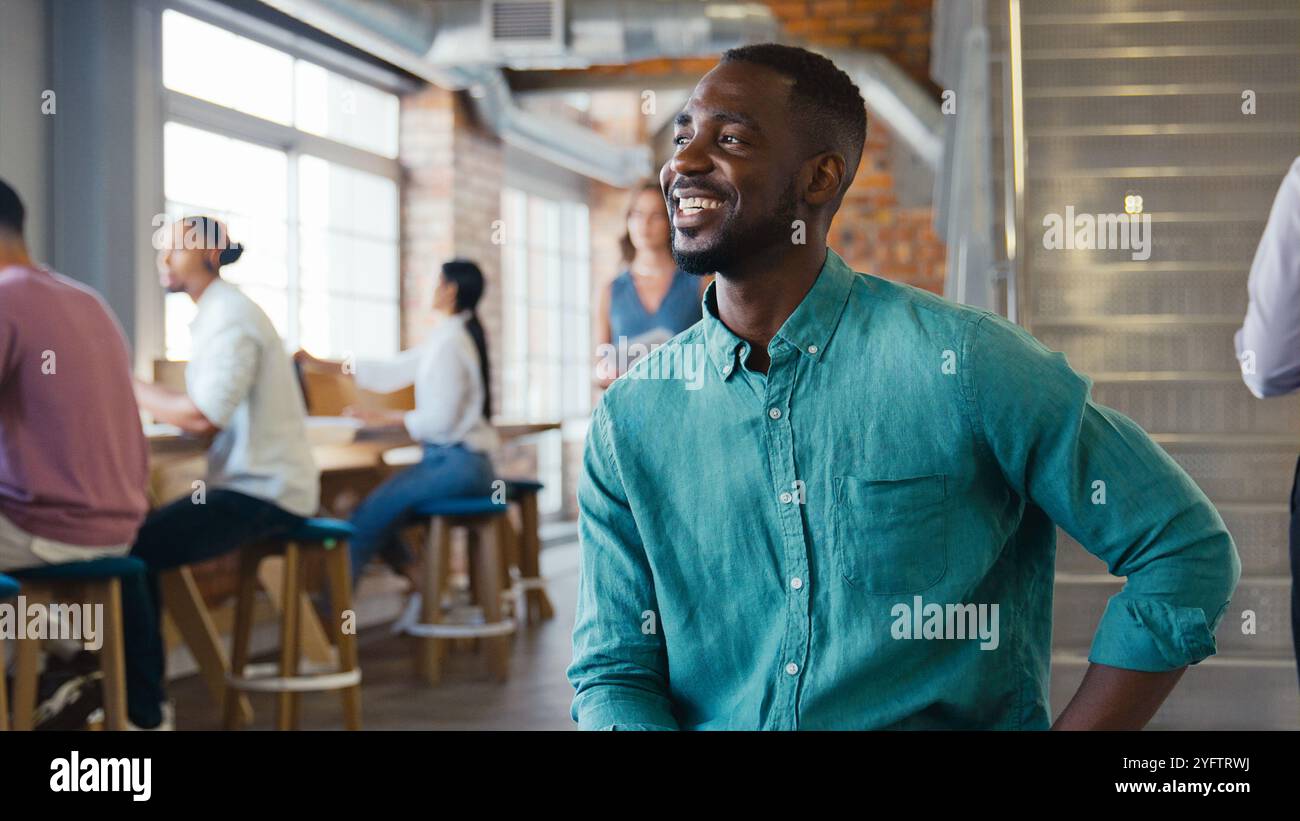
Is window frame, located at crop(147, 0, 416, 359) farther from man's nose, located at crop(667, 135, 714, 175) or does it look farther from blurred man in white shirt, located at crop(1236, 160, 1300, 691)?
man's nose, located at crop(667, 135, 714, 175)

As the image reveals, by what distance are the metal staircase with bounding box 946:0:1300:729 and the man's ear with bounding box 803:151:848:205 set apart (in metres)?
2.17

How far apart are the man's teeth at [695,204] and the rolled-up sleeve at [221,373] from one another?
2511 millimetres

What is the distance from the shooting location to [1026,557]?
1.18 meters

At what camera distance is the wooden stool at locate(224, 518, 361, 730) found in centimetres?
353

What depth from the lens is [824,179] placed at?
3.94 feet

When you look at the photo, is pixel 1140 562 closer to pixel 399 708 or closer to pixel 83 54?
pixel 399 708

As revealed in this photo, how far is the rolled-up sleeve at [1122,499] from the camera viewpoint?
1.07 metres

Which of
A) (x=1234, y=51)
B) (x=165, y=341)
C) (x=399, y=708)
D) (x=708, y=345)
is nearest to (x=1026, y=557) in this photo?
(x=708, y=345)

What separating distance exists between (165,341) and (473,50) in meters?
1.87

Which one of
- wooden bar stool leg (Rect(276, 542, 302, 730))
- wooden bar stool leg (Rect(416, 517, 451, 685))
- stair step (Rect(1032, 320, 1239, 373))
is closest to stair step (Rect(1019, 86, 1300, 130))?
stair step (Rect(1032, 320, 1239, 373))

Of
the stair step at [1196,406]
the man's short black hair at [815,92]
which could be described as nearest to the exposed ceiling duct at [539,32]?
the stair step at [1196,406]

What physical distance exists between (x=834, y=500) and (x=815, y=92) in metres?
0.35

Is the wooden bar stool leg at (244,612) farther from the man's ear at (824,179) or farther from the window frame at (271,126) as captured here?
the man's ear at (824,179)

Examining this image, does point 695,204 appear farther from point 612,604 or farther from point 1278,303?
point 1278,303
